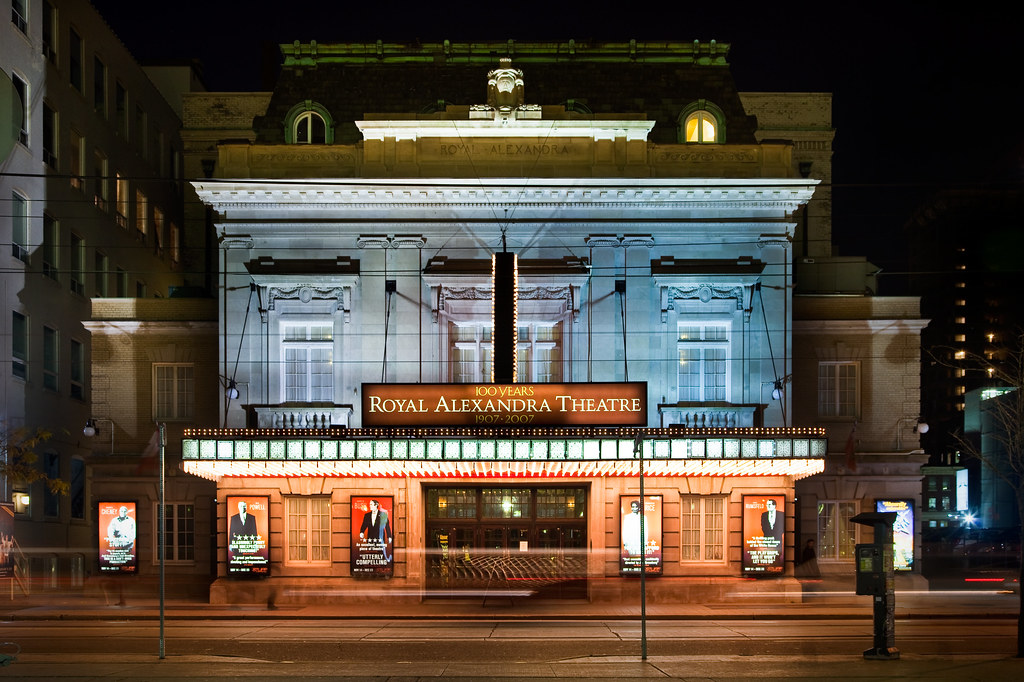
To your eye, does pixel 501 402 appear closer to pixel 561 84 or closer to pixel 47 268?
pixel 561 84

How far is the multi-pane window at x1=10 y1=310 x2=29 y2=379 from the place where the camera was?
3634 centimetres

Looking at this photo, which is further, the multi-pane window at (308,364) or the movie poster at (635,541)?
the multi-pane window at (308,364)

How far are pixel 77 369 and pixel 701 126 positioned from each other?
2651 cm

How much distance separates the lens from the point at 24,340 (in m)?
37.4

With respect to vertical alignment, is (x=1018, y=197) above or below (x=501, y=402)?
above

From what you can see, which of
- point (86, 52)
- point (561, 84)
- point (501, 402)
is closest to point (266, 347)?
point (501, 402)

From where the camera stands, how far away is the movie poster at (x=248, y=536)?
29.1 metres

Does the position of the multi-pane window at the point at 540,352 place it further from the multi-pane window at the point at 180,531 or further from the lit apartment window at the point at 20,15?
the lit apartment window at the point at 20,15

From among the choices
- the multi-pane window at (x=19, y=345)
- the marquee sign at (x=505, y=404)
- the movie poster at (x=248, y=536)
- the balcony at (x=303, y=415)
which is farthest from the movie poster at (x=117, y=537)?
the marquee sign at (x=505, y=404)

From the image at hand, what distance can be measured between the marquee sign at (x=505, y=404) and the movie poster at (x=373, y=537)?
302 cm

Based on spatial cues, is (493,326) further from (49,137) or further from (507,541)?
(49,137)

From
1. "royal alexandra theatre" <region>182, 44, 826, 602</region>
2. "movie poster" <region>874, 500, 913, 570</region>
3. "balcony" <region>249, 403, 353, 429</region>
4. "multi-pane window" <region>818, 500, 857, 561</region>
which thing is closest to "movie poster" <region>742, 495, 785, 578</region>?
"royal alexandra theatre" <region>182, 44, 826, 602</region>

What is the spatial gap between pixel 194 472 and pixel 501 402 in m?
8.48

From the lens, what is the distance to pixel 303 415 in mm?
30125
